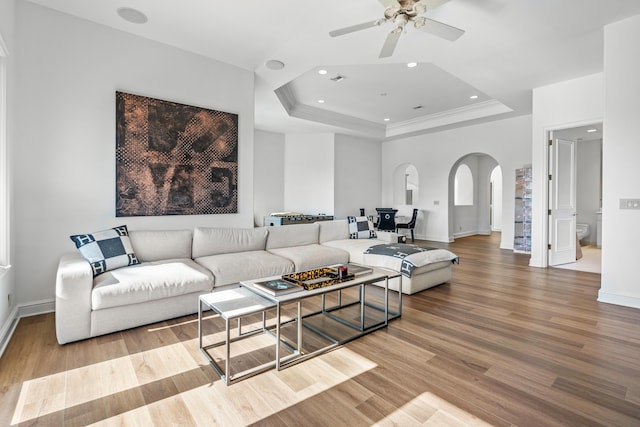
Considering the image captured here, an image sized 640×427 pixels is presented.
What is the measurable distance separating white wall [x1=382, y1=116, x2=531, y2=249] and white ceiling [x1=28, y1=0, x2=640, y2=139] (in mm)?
962

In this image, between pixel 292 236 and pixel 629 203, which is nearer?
pixel 629 203

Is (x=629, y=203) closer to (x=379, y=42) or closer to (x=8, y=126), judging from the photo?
(x=379, y=42)

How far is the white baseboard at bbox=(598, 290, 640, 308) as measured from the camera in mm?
3229

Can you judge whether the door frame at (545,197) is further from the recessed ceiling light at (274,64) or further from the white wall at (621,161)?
the recessed ceiling light at (274,64)

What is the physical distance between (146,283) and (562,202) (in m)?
6.23

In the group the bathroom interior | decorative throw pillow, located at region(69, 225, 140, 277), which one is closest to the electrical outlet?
the bathroom interior

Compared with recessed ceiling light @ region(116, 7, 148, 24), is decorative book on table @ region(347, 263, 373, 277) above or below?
below

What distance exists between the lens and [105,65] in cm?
341

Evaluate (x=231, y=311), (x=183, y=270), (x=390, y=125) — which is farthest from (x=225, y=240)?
(x=390, y=125)

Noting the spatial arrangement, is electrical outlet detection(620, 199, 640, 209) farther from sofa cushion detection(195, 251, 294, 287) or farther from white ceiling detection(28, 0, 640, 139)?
sofa cushion detection(195, 251, 294, 287)

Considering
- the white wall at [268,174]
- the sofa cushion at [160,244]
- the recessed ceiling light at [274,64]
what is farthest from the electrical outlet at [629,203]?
the white wall at [268,174]

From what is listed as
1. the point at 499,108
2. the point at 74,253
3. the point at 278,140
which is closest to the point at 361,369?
the point at 74,253

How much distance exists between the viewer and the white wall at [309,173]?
8141 mm

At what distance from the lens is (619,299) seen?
3.31 m
